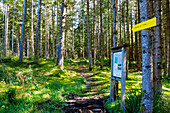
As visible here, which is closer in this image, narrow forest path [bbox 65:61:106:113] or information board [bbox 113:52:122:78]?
information board [bbox 113:52:122:78]

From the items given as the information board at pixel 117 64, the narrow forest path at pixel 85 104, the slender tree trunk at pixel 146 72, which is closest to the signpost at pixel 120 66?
the information board at pixel 117 64

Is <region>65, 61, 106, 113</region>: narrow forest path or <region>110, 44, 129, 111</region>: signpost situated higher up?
<region>110, 44, 129, 111</region>: signpost

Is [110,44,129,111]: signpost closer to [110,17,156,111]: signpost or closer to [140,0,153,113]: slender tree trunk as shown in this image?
[110,17,156,111]: signpost

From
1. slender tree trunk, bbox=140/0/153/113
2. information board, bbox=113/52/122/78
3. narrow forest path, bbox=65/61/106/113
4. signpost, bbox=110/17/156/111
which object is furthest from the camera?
narrow forest path, bbox=65/61/106/113

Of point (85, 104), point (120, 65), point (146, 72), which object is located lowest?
point (85, 104)

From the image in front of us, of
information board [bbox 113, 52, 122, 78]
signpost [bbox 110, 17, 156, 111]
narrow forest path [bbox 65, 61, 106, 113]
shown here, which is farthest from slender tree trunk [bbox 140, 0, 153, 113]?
narrow forest path [bbox 65, 61, 106, 113]

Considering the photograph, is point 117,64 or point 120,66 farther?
point 117,64

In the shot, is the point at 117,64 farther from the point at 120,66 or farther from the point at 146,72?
the point at 146,72

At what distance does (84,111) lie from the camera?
4238 millimetres

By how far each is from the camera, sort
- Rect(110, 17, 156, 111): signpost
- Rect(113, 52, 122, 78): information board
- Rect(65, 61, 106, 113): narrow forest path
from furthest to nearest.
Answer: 1. Rect(65, 61, 106, 113): narrow forest path
2. Rect(113, 52, 122, 78): information board
3. Rect(110, 17, 156, 111): signpost

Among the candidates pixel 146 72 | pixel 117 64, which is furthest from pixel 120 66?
pixel 146 72

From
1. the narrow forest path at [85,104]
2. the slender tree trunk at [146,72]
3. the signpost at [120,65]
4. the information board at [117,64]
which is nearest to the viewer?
the slender tree trunk at [146,72]

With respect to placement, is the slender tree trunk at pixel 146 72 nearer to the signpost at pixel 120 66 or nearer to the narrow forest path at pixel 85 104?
the signpost at pixel 120 66

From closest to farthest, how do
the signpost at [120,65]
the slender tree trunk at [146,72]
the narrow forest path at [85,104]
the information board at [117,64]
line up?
the slender tree trunk at [146,72] → the signpost at [120,65] → the information board at [117,64] → the narrow forest path at [85,104]
